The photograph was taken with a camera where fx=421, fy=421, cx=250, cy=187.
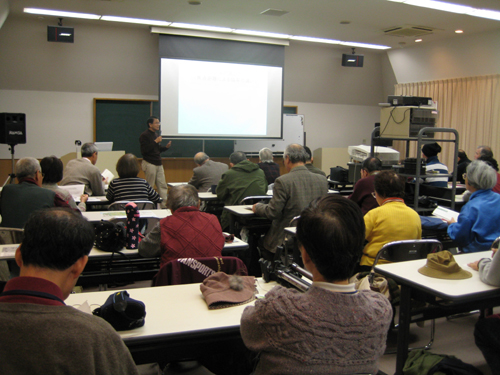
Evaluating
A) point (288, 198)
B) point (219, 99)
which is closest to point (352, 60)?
point (219, 99)

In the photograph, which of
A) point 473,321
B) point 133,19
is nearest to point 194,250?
point 473,321

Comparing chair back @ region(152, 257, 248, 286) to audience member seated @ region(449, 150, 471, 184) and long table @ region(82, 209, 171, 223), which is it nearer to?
long table @ region(82, 209, 171, 223)

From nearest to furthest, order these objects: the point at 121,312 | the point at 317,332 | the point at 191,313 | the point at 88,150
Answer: the point at 317,332 → the point at 121,312 → the point at 191,313 → the point at 88,150

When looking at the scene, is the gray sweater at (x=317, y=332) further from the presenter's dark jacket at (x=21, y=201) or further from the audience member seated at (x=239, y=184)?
the audience member seated at (x=239, y=184)

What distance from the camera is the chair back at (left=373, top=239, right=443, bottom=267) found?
253cm

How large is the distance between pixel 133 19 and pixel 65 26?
119cm

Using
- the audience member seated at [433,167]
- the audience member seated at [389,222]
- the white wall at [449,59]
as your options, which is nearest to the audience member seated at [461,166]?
the audience member seated at [433,167]

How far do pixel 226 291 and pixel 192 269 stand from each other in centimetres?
36

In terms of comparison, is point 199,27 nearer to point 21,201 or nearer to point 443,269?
point 21,201

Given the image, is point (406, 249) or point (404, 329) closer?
point (404, 329)

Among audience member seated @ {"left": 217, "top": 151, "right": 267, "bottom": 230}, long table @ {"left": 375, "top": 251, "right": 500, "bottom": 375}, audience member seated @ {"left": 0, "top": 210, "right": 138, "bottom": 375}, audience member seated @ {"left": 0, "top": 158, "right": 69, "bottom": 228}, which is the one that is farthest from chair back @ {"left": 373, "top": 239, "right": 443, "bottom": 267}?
audience member seated @ {"left": 217, "top": 151, "right": 267, "bottom": 230}

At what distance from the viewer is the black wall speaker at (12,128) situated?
6.34m

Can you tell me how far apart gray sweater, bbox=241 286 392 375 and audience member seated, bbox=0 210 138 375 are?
0.37 meters

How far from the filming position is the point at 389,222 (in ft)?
8.87
